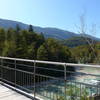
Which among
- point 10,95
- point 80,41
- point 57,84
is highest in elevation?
point 80,41

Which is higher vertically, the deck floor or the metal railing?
the metal railing

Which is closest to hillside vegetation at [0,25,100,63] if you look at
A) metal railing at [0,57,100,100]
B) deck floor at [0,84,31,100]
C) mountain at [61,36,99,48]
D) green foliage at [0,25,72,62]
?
green foliage at [0,25,72,62]

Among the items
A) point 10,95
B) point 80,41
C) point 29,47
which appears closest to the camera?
point 10,95

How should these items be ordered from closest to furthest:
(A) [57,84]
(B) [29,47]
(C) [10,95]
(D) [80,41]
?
1. (A) [57,84]
2. (C) [10,95]
3. (D) [80,41]
4. (B) [29,47]

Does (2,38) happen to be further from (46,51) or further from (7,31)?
(46,51)

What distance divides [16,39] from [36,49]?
190 inches

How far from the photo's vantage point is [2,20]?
184 m

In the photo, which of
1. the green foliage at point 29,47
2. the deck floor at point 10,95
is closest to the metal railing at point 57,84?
the deck floor at point 10,95

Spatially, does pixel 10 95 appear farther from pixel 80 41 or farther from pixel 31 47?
pixel 31 47

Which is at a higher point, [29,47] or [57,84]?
[29,47]

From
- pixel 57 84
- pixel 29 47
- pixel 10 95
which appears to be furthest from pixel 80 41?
pixel 57 84

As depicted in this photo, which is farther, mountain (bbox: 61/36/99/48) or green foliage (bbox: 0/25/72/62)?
green foliage (bbox: 0/25/72/62)

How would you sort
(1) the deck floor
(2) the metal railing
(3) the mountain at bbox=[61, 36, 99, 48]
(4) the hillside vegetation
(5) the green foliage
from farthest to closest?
(5) the green foliage < (4) the hillside vegetation < (3) the mountain at bbox=[61, 36, 99, 48] < (1) the deck floor < (2) the metal railing

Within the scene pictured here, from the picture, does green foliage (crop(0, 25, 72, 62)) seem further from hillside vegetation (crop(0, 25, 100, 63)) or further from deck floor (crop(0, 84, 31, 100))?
deck floor (crop(0, 84, 31, 100))
